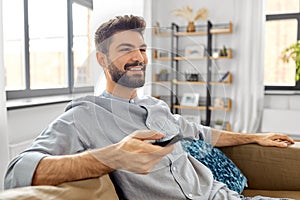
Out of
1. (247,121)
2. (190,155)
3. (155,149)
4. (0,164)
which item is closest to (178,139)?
(155,149)

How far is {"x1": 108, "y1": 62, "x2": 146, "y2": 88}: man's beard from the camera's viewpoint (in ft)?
2.25

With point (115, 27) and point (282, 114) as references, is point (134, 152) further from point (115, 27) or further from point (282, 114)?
point (282, 114)

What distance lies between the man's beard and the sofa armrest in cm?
82

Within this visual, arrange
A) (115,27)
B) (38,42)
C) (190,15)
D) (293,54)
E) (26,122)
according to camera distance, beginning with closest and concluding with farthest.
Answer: (115,27) → (26,122) → (38,42) → (293,54) → (190,15)

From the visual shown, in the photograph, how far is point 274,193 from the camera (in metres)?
1.32

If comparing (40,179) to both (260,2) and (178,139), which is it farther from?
(260,2)

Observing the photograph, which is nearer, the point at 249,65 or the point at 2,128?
the point at 2,128

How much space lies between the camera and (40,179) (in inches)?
30.4

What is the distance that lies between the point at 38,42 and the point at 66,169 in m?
1.76

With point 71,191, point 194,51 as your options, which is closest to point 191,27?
point 194,51

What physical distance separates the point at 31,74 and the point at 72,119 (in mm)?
1564

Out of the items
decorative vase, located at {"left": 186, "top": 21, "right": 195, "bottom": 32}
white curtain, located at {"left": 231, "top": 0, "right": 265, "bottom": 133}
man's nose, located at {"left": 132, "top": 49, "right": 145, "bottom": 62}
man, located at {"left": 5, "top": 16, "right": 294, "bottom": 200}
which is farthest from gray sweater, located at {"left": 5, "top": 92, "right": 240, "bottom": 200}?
decorative vase, located at {"left": 186, "top": 21, "right": 195, "bottom": 32}

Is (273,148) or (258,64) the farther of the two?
(258,64)

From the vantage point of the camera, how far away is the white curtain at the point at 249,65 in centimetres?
333
